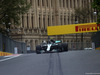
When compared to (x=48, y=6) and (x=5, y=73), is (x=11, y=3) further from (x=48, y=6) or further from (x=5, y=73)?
(x=48, y=6)

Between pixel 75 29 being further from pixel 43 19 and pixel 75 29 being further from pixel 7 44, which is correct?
pixel 43 19

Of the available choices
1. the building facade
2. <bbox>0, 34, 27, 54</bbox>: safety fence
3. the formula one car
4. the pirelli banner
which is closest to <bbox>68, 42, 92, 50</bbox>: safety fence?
the pirelli banner

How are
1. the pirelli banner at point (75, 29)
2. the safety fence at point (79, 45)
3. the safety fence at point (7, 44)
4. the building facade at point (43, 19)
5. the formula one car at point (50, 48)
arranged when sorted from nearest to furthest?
the safety fence at point (7, 44) → the formula one car at point (50, 48) → the safety fence at point (79, 45) → the pirelli banner at point (75, 29) → the building facade at point (43, 19)

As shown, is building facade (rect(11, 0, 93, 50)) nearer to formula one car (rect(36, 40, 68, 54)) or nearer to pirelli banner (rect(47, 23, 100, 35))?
pirelli banner (rect(47, 23, 100, 35))

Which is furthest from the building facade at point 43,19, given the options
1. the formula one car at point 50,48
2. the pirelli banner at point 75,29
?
the formula one car at point 50,48

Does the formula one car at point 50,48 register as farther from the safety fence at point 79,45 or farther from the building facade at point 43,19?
the building facade at point 43,19

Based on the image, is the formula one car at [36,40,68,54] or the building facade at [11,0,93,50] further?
the building facade at [11,0,93,50]

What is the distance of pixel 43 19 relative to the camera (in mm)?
97250

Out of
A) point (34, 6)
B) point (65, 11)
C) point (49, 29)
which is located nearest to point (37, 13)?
point (34, 6)

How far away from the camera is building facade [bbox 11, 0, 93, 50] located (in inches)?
3532

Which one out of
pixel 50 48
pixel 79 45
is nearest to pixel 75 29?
pixel 79 45

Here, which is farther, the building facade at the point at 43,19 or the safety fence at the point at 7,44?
the building facade at the point at 43,19

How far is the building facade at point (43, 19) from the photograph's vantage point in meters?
89.7

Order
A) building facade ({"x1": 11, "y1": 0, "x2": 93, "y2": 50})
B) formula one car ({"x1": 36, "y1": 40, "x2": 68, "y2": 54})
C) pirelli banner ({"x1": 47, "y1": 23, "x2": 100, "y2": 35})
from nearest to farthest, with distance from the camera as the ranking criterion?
formula one car ({"x1": 36, "y1": 40, "x2": 68, "y2": 54}) → pirelli banner ({"x1": 47, "y1": 23, "x2": 100, "y2": 35}) → building facade ({"x1": 11, "y1": 0, "x2": 93, "y2": 50})
